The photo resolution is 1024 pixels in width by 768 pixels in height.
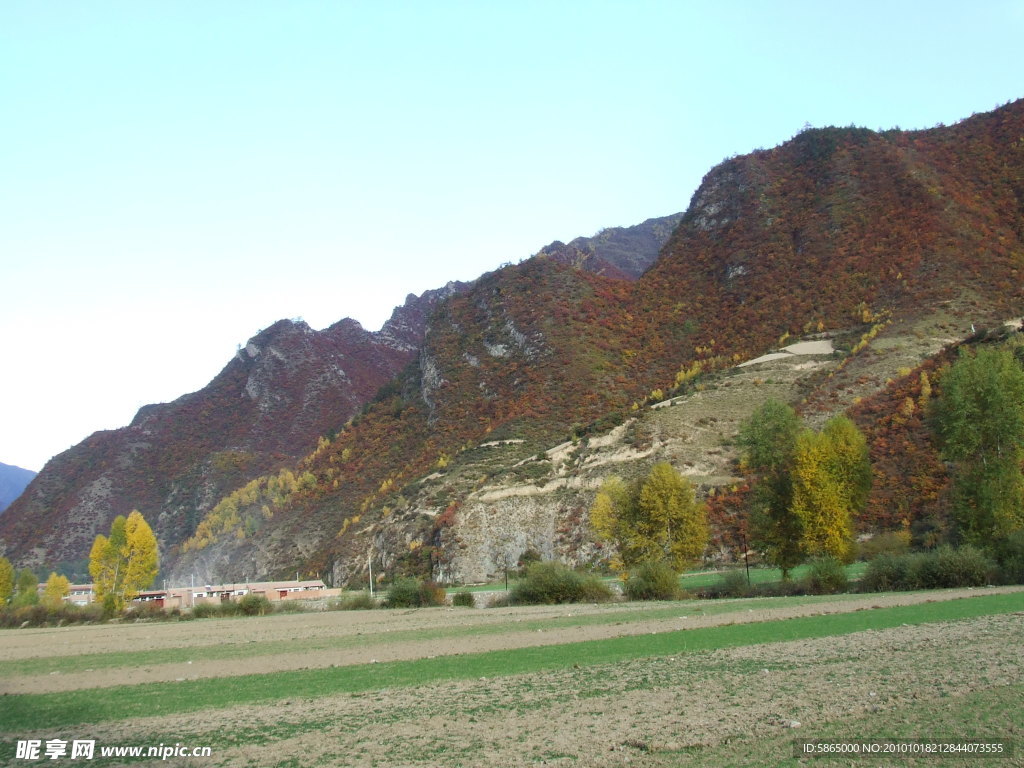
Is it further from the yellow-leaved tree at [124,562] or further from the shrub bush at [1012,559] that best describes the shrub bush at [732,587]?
the yellow-leaved tree at [124,562]

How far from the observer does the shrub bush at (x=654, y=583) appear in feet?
162

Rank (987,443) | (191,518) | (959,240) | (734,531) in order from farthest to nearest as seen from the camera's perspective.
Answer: (191,518)
(959,240)
(734,531)
(987,443)

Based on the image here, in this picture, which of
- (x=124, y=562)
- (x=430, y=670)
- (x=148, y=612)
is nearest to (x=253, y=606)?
(x=148, y=612)

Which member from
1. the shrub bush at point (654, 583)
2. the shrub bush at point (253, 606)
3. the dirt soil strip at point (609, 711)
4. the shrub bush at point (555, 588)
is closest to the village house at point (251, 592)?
the shrub bush at point (253, 606)

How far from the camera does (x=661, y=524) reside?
59.5m

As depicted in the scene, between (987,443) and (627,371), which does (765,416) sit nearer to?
(987,443)

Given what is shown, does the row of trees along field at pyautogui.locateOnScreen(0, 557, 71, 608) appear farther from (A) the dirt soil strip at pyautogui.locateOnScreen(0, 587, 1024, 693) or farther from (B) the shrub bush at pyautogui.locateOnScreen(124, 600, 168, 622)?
(A) the dirt soil strip at pyautogui.locateOnScreen(0, 587, 1024, 693)

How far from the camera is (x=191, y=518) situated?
182 meters

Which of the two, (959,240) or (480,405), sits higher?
(959,240)

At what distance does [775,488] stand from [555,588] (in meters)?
16.3

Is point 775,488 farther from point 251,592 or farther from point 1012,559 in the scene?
point 251,592

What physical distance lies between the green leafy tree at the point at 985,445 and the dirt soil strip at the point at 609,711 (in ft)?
95.0

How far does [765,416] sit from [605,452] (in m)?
34.0

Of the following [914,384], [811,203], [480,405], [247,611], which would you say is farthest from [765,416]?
[811,203]
